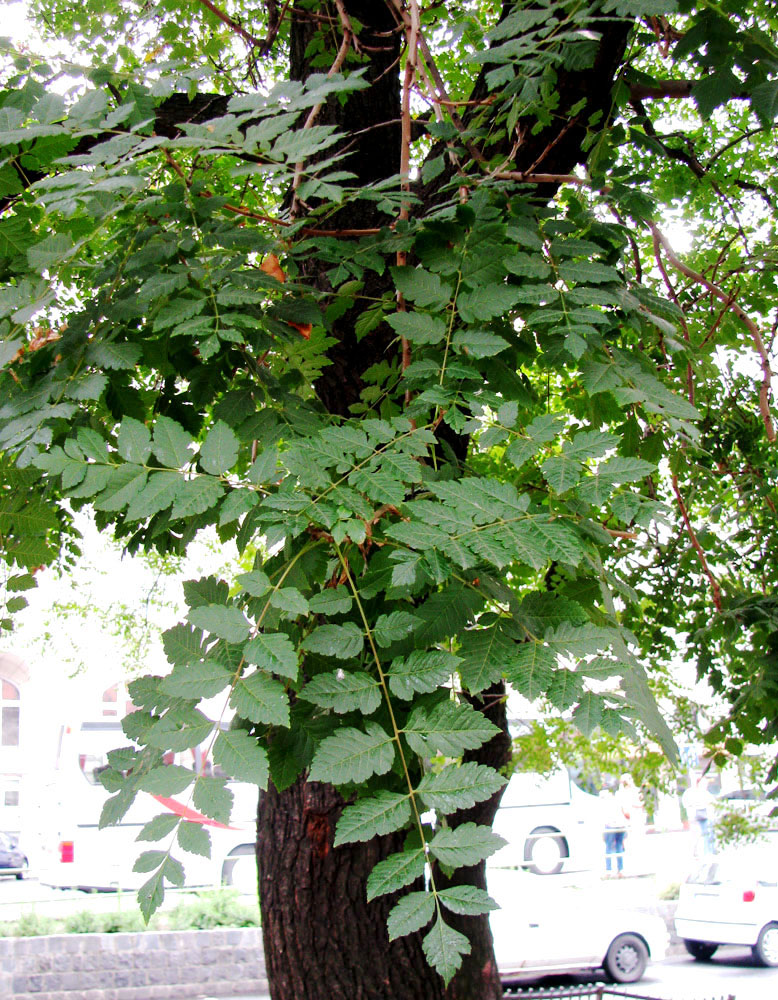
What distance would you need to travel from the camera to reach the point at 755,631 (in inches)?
101

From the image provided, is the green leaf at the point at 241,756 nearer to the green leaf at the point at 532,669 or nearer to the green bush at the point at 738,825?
the green leaf at the point at 532,669

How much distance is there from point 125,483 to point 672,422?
71 cm

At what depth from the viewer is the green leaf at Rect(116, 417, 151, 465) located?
1.02 m

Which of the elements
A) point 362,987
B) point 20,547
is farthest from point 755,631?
point 20,547

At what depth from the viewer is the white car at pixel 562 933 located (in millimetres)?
8375

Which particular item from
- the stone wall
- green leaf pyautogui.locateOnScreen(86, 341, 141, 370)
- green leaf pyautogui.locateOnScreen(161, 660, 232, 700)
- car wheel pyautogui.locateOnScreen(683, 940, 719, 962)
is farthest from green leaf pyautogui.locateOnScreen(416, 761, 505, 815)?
car wheel pyautogui.locateOnScreen(683, 940, 719, 962)

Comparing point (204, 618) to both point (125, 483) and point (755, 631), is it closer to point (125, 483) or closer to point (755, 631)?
point (125, 483)

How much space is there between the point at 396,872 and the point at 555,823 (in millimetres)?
15157

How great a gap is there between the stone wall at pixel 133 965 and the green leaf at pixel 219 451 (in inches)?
289

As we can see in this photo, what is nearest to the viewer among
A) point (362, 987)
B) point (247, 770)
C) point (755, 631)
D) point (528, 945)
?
point (247, 770)

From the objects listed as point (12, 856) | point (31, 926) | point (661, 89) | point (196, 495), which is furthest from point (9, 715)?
point (196, 495)

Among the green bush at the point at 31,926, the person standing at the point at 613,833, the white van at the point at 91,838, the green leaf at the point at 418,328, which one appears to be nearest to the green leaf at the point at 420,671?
the green leaf at the point at 418,328

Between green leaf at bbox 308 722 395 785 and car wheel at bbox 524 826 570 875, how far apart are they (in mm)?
14995

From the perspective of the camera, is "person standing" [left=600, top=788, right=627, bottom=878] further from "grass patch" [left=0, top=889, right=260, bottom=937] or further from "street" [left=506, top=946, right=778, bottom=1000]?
"grass patch" [left=0, top=889, right=260, bottom=937]
